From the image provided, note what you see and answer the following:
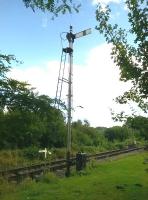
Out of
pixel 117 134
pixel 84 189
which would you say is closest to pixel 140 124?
pixel 84 189

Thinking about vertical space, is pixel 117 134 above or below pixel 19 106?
above

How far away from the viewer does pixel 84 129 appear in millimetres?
62125

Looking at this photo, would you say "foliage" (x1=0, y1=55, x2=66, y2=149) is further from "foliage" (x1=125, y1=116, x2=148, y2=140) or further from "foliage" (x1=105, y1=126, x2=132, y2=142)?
"foliage" (x1=105, y1=126, x2=132, y2=142)

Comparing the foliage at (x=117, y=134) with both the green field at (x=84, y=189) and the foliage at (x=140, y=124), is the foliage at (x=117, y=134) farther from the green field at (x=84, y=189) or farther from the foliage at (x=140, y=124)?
the foliage at (x=140, y=124)

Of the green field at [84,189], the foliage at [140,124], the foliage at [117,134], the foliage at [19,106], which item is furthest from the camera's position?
the foliage at [117,134]

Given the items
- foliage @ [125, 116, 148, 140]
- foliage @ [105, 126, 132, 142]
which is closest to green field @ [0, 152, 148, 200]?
foliage @ [125, 116, 148, 140]

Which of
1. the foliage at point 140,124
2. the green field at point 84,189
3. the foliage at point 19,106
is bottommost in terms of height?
the green field at point 84,189

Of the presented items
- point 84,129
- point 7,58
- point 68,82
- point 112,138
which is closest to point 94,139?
point 84,129

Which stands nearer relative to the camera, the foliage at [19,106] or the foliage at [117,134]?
the foliage at [19,106]

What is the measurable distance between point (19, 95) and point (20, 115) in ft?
2.50

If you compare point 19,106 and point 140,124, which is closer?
point 140,124

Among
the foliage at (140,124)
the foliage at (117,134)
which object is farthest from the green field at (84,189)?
the foliage at (117,134)

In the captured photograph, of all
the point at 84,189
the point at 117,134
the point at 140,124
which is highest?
the point at 117,134

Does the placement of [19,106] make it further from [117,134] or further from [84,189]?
[117,134]
